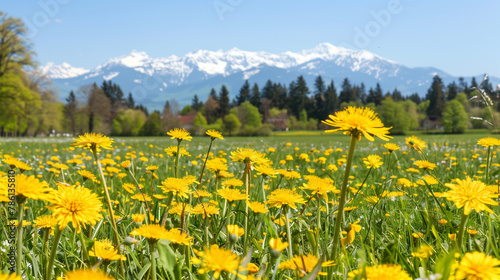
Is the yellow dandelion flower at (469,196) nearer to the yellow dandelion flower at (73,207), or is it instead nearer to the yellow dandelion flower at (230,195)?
the yellow dandelion flower at (230,195)

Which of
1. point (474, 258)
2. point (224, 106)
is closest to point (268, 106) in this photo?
point (224, 106)

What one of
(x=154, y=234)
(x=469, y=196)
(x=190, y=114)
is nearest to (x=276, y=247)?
(x=154, y=234)

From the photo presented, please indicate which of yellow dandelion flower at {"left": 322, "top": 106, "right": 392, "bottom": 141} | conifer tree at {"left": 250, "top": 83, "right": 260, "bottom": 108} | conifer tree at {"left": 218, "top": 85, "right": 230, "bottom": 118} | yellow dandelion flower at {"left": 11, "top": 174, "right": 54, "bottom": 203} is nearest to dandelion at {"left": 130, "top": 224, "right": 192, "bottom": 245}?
yellow dandelion flower at {"left": 11, "top": 174, "right": 54, "bottom": 203}

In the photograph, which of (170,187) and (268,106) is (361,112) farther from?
(268,106)

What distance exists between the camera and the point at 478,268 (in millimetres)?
658

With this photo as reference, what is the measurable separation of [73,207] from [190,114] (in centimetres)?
10175

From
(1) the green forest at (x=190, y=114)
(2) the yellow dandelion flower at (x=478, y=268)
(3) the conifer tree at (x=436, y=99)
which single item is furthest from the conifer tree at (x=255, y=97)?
(2) the yellow dandelion flower at (x=478, y=268)

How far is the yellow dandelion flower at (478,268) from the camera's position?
0.65 m

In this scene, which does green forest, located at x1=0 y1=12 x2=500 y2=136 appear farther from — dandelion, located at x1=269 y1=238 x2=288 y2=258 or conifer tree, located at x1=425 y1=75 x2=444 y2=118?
dandelion, located at x1=269 y1=238 x2=288 y2=258

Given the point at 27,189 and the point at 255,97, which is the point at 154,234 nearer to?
the point at 27,189

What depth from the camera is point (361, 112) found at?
991mm

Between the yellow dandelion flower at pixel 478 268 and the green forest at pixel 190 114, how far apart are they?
2221 millimetres

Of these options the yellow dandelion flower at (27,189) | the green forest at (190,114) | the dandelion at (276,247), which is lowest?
the dandelion at (276,247)

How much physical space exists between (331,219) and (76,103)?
68126mm
